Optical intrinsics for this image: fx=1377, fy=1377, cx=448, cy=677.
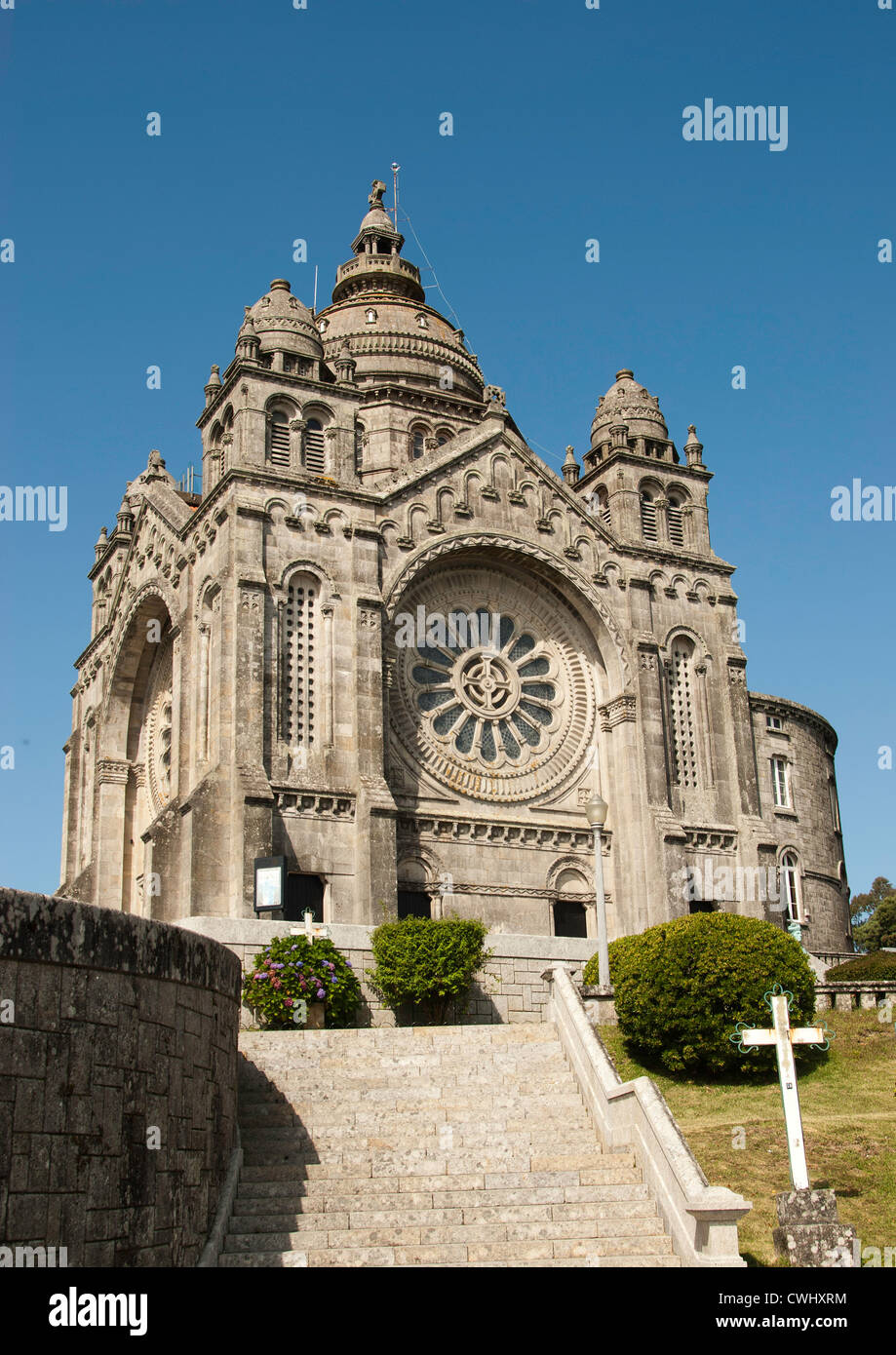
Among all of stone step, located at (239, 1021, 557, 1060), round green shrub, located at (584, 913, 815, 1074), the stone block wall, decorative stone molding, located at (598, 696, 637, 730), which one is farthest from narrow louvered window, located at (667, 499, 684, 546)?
the stone block wall

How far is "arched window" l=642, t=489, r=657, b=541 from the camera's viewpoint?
39844 mm

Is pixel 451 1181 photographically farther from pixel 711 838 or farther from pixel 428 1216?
pixel 711 838

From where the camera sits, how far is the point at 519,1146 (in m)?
16.2

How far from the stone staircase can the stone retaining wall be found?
15.6ft

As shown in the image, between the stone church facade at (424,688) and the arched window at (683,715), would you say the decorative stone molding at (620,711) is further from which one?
the arched window at (683,715)

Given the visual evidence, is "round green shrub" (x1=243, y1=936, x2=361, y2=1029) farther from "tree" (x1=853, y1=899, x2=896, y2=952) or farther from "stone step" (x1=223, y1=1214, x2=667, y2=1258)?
"tree" (x1=853, y1=899, x2=896, y2=952)

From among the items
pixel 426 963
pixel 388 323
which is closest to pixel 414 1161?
pixel 426 963

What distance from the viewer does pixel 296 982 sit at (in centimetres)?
2338

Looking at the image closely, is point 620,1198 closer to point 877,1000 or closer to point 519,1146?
point 519,1146

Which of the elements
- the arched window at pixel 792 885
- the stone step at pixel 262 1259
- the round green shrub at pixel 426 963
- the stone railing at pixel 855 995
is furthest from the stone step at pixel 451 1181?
the arched window at pixel 792 885

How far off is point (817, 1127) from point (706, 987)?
4.26 metres

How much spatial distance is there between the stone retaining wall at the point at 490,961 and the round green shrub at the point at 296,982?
0.55m

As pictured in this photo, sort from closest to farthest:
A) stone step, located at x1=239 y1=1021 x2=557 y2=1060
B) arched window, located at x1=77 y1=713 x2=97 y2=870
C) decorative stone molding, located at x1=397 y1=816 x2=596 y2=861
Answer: stone step, located at x1=239 y1=1021 x2=557 y2=1060
decorative stone molding, located at x1=397 y1=816 x2=596 y2=861
arched window, located at x1=77 y1=713 x2=97 y2=870

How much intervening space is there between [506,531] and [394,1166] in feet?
77.5
